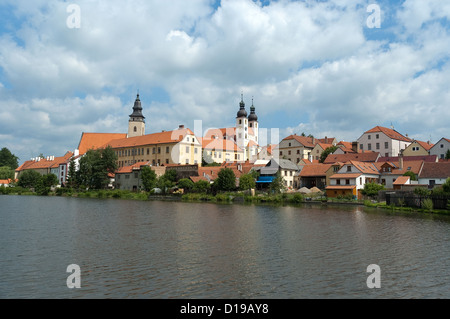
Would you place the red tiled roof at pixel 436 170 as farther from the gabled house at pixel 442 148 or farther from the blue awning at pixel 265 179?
the blue awning at pixel 265 179

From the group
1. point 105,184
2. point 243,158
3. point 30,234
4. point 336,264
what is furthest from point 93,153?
point 336,264

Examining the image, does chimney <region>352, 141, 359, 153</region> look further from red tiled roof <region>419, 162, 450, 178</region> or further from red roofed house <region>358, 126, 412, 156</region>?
red tiled roof <region>419, 162, 450, 178</region>

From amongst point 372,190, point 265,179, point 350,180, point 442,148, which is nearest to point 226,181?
point 265,179

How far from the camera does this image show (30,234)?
21031mm

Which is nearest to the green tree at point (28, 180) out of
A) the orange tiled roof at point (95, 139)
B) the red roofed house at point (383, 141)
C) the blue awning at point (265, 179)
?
the orange tiled roof at point (95, 139)

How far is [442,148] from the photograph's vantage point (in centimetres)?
6969

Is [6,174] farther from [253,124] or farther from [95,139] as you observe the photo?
[253,124]

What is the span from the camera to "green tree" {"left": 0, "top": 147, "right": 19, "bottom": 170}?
141 meters

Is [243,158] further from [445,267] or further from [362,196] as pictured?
[445,267]

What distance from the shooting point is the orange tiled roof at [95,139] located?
373 ft

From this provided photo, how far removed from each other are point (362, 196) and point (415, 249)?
34962 millimetres

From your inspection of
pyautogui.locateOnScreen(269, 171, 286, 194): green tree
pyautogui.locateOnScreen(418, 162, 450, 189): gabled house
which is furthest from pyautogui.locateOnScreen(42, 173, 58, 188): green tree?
pyautogui.locateOnScreen(418, 162, 450, 189): gabled house

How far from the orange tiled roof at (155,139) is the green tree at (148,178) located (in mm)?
17606

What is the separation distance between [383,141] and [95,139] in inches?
3377
